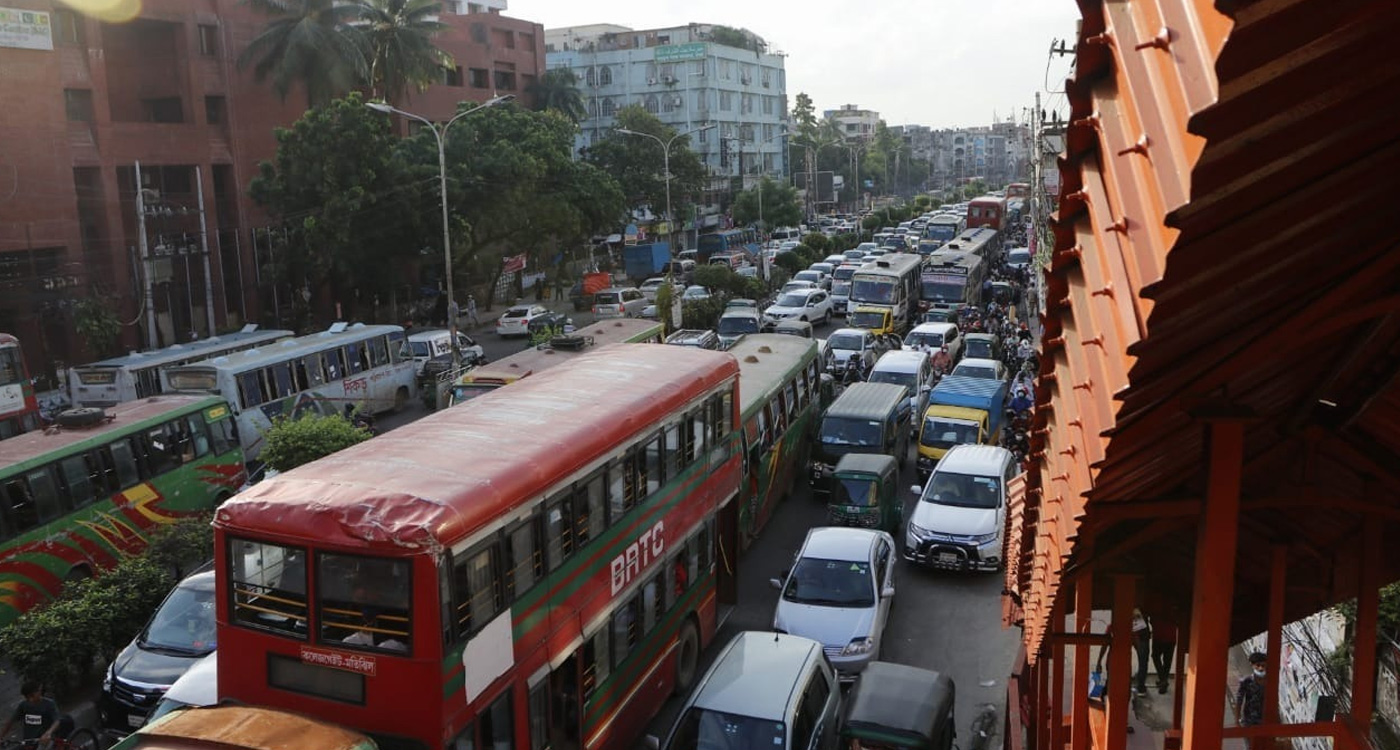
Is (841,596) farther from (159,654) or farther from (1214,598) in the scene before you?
(1214,598)

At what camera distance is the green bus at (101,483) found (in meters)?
13.9

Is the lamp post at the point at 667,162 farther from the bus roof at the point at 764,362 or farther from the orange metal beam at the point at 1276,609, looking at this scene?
the orange metal beam at the point at 1276,609

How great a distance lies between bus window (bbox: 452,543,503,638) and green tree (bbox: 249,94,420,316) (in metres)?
28.8

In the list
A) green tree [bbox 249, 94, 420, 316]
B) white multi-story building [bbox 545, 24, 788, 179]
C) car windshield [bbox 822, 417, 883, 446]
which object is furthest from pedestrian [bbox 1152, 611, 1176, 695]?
white multi-story building [bbox 545, 24, 788, 179]

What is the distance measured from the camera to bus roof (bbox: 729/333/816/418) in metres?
17.8

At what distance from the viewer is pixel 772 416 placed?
18469 millimetres

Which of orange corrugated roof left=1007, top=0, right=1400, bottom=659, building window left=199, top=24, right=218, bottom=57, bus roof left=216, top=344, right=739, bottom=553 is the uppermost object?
building window left=199, top=24, right=218, bottom=57

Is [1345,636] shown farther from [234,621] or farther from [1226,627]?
[234,621]

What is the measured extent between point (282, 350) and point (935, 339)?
16.6 meters

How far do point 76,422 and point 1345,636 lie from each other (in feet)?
51.2

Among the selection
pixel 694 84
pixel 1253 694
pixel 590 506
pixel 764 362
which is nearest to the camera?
pixel 1253 694

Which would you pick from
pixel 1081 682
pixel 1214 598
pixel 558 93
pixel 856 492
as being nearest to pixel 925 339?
pixel 856 492

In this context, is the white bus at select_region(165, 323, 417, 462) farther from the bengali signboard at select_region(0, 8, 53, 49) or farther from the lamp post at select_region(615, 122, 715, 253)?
the lamp post at select_region(615, 122, 715, 253)

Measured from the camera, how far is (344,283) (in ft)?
126
